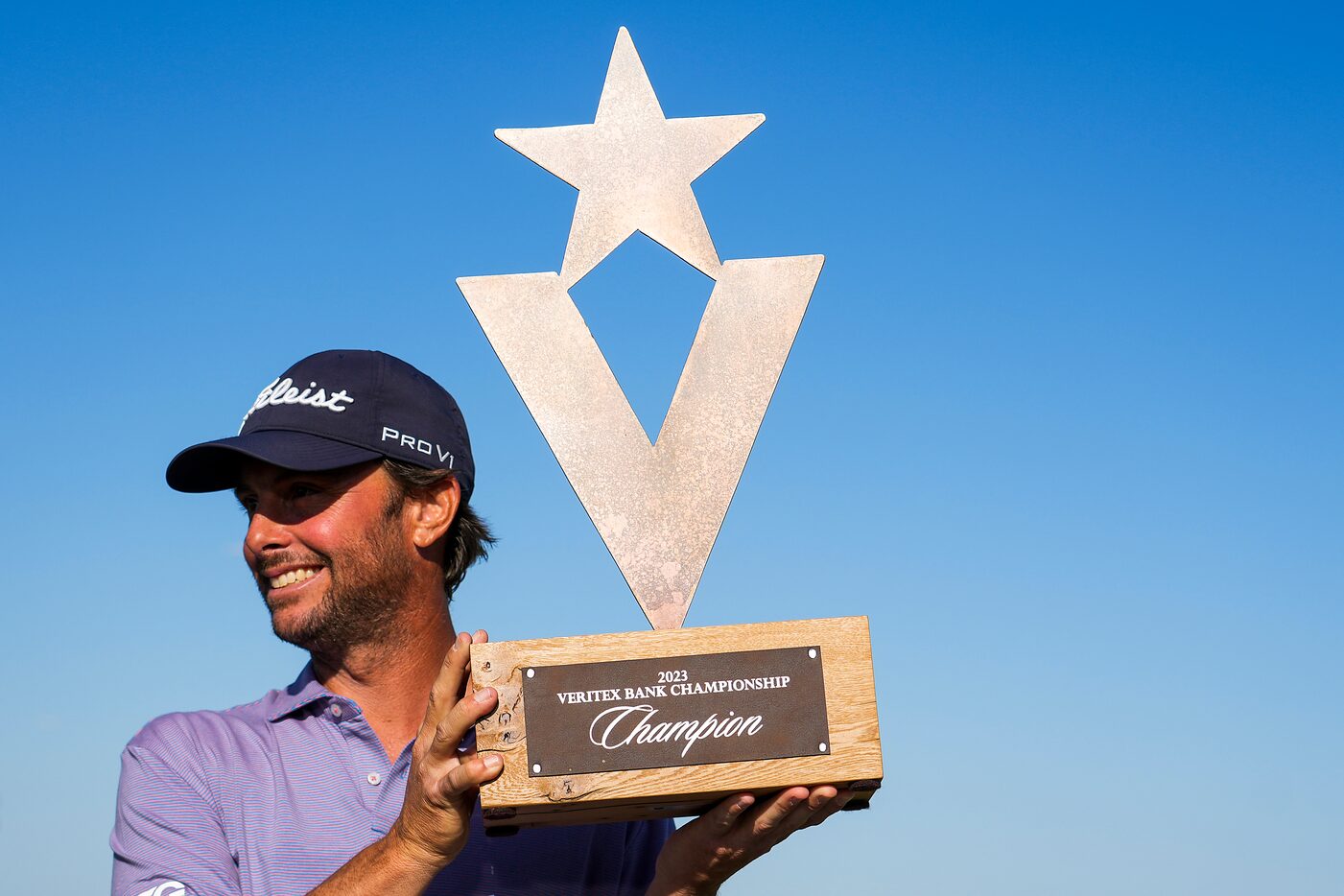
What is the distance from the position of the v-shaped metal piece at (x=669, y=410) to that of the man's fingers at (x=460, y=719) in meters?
0.65

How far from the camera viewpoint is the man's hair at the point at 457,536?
→ 368 centimetres

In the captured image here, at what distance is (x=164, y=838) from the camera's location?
10.1 feet

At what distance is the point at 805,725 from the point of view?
277 centimetres

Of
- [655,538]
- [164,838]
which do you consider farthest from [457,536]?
[164,838]

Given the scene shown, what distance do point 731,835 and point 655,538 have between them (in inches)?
30.1

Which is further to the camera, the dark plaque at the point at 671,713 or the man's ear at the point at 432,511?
the man's ear at the point at 432,511

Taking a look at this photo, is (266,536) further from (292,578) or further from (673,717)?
(673,717)

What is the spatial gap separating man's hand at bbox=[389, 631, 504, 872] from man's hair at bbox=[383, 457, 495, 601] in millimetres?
980

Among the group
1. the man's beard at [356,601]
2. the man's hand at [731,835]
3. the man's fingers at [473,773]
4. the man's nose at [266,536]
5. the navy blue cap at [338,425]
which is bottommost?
the man's hand at [731,835]

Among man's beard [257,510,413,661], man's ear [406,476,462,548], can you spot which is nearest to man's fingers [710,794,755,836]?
man's beard [257,510,413,661]

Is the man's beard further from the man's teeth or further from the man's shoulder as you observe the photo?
the man's shoulder

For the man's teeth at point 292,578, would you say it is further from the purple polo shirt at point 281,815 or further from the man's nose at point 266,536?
the purple polo shirt at point 281,815

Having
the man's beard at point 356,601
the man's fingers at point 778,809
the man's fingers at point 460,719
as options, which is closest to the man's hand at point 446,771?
the man's fingers at point 460,719

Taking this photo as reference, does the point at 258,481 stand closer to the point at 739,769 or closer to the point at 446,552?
the point at 446,552
